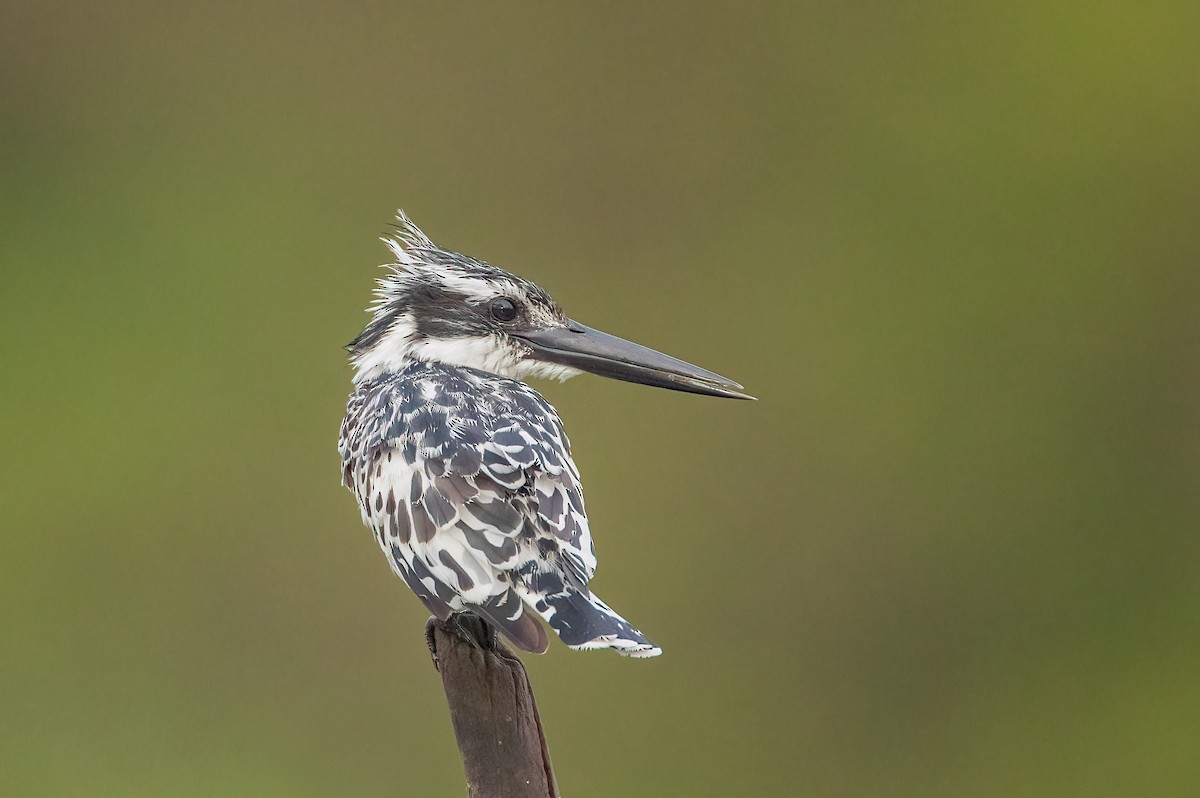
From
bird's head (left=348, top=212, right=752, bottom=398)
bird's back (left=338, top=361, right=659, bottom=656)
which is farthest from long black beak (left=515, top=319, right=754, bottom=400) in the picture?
bird's back (left=338, top=361, right=659, bottom=656)

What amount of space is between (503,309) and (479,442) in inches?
14.8

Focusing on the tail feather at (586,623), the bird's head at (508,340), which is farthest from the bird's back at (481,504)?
the bird's head at (508,340)

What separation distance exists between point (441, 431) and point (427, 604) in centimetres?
27

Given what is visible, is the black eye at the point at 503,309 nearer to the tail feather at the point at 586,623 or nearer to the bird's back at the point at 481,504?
the bird's back at the point at 481,504

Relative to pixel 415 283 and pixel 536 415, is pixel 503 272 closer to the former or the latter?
pixel 415 283

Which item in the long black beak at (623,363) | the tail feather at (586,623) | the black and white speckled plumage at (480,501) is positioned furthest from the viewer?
the long black beak at (623,363)

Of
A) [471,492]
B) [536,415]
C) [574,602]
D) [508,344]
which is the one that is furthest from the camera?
[508,344]

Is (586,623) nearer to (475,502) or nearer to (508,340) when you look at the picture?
(475,502)

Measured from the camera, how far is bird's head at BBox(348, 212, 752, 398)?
216cm

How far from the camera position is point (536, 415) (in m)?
2.00

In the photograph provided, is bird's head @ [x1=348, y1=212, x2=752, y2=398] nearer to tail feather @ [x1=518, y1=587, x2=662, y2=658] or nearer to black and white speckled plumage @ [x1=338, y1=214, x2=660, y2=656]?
black and white speckled plumage @ [x1=338, y1=214, x2=660, y2=656]

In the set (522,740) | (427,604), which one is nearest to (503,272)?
(427,604)

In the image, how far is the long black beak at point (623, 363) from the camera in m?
2.16

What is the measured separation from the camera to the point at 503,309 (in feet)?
7.11
